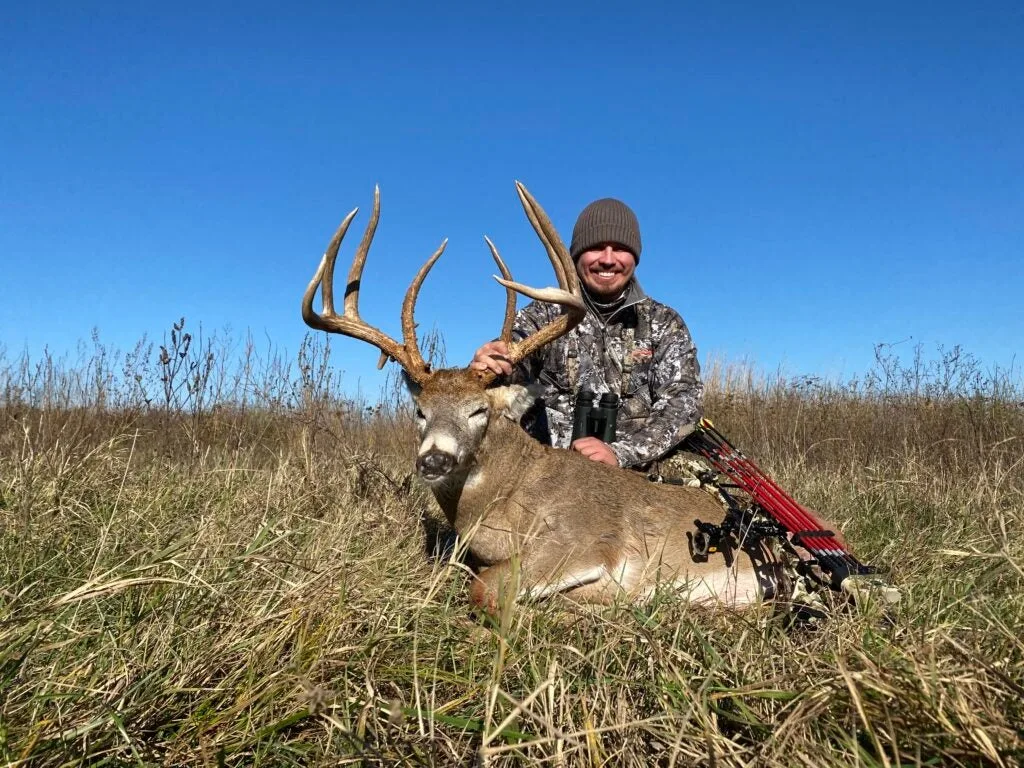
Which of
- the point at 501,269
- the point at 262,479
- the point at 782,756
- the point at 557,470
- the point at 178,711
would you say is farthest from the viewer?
the point at 262,479

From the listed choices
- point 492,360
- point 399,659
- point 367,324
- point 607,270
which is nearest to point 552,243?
point 492,360

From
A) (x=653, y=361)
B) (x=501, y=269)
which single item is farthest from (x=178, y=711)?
(x=653, y=361)

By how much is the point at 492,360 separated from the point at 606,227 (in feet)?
6.46

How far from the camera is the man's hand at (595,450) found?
4296mm

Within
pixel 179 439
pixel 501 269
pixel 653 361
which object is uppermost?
pixel 501 269

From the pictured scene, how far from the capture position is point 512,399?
13.1 ft

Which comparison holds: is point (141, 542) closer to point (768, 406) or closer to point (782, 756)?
point (782, 756)

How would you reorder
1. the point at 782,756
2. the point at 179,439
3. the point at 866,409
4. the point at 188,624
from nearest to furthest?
the point at 782,756, the point at 188,624, the point at 179,439, the point at 866,409

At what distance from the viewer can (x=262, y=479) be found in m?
4.95

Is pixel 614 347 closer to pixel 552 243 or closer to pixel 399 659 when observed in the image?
pixel 552 243

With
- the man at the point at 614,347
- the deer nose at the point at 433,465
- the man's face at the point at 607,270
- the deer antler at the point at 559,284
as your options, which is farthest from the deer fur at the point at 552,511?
the man's face at the point at 607,270

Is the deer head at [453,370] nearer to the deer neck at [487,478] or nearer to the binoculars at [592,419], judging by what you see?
the deer neck at [487,478]

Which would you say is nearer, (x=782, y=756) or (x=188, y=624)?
(x=782, y=756)

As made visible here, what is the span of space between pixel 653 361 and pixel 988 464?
407 cm
